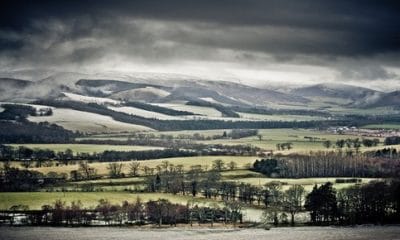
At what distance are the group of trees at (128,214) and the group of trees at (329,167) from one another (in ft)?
103

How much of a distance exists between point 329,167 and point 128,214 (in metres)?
44.6

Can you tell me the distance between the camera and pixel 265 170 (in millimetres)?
113812

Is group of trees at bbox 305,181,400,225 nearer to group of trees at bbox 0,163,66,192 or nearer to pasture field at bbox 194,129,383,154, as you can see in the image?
group of trees at bbox 0,163,66,192

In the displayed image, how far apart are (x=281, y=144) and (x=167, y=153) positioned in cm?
3230

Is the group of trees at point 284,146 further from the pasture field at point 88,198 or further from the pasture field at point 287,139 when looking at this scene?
the pasture field at point 88,198

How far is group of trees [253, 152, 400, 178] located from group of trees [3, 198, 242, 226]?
31404mm

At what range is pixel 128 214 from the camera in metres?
81.2

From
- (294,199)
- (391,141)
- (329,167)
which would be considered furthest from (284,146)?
(294,199)

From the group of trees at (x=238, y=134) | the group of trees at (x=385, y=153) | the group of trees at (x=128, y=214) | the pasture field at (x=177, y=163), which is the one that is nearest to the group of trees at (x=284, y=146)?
the pasture field at (x=177, y=163)

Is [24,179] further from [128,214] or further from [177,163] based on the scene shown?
[177,163]

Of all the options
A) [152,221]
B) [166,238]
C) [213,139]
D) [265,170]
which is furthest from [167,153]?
[166,238]

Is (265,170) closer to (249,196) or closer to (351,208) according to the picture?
(249,196)

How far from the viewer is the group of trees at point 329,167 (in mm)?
110562

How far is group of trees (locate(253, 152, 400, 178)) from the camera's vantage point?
11056cm
